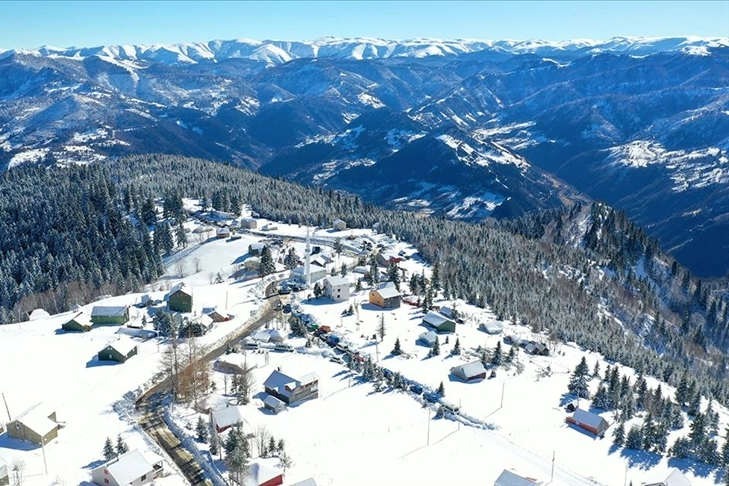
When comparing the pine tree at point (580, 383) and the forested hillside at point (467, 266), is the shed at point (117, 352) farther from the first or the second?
the pine tree at point (580, 383)

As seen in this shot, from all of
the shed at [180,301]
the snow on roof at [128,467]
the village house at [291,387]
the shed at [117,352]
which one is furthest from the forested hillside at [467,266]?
the snow on roof at [128,467]

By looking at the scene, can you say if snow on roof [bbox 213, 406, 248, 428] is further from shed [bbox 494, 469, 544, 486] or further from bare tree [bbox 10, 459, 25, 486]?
shed [bbox 494, 469, 544, 486]

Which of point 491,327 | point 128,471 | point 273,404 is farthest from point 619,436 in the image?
point 128,471

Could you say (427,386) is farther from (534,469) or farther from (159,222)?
(159,222)

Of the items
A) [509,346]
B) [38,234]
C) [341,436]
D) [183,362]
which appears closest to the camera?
[341,436]

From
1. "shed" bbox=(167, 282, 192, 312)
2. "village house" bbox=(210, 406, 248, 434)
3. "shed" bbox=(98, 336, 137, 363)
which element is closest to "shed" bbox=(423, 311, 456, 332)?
"shed" bbox=(167, 282, 192, 312)

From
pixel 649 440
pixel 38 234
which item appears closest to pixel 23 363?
pixel 649 440
